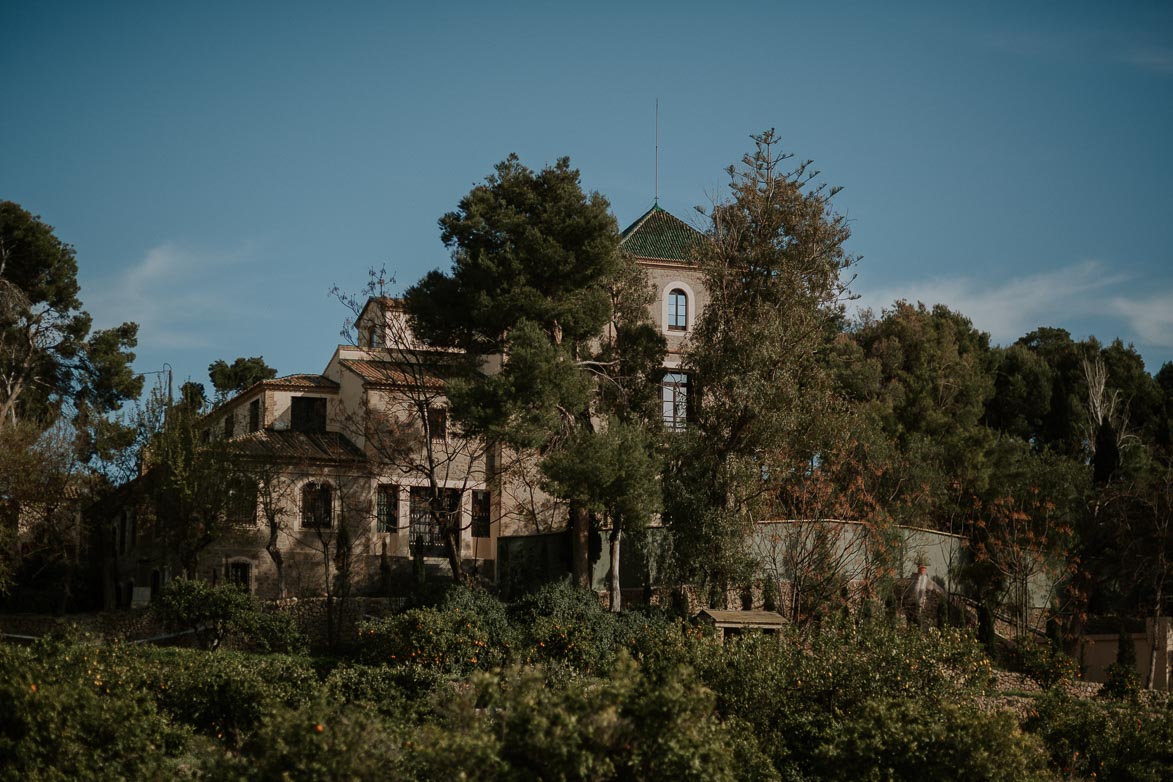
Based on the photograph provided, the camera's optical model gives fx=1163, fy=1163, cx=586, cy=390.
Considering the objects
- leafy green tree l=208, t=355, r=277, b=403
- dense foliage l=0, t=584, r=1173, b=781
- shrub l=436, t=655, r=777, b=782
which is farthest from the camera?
leafy green tree l=208, t=355, r=277, b=403

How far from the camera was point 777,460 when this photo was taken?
27656mm

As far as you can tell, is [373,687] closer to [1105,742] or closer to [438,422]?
[1105,742]

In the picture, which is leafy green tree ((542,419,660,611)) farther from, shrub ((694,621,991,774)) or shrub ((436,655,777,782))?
shrub ((436,655,777,782))

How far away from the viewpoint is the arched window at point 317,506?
31859 mm

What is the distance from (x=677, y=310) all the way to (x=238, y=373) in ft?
99.2

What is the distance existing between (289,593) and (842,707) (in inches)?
710

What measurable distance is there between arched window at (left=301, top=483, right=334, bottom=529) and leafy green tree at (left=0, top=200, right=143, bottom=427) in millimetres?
9990

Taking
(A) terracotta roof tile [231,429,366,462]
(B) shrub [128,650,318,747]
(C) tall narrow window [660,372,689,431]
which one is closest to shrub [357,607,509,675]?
(B) shrub [128,650,318,747]

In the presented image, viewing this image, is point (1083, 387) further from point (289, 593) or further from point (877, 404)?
point (289, 593)

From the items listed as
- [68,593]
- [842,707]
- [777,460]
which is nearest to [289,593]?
[68,593]

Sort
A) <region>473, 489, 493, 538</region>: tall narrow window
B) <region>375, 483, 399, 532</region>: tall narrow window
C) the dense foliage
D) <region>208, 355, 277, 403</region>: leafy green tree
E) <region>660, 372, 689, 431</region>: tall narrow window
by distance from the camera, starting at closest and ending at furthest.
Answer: the dense foliage
<region>660, 372, 689, 431</region>: tall narrow window
<region>375, 483, 399, 532</region>: tall narrow window
<region>473, 489, 493, 538</region>: tall narrow window
<region>208, 355, 277, 403</region>: leafy green tree

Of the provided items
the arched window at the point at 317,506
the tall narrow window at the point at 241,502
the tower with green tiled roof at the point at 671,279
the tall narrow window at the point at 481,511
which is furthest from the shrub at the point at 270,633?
the tower with green tiled roof at the point at 671,279

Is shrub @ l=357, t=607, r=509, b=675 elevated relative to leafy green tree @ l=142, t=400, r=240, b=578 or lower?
lower

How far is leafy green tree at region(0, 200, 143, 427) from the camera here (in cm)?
3922
